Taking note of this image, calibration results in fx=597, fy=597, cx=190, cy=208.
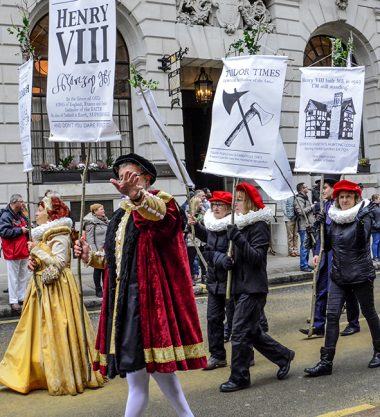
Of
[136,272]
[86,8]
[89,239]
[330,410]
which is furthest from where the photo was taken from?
[89,239]

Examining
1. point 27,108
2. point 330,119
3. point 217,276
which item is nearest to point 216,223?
point 217,276

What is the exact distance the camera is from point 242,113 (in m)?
5.66

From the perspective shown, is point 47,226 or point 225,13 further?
point 225,13

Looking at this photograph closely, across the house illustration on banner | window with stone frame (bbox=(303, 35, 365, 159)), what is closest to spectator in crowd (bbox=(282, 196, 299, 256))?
window with stone frame (bbox=(303, 35, 365, 159))

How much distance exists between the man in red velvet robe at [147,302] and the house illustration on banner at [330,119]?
11.9 feet

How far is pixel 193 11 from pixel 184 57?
1.40 m

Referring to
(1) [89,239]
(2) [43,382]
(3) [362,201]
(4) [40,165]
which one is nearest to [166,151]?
(3) [362,201]

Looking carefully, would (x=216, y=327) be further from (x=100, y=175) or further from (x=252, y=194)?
(x=100, y=175)

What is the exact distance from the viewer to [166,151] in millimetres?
5938

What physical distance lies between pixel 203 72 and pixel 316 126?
35.2 ft

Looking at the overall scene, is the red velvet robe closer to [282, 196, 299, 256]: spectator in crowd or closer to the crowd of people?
the crowd of people

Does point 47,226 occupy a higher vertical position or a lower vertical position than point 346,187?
lower

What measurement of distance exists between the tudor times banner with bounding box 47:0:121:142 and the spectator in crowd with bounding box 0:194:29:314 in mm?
4952

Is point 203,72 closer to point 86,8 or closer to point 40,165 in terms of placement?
point 40,165
